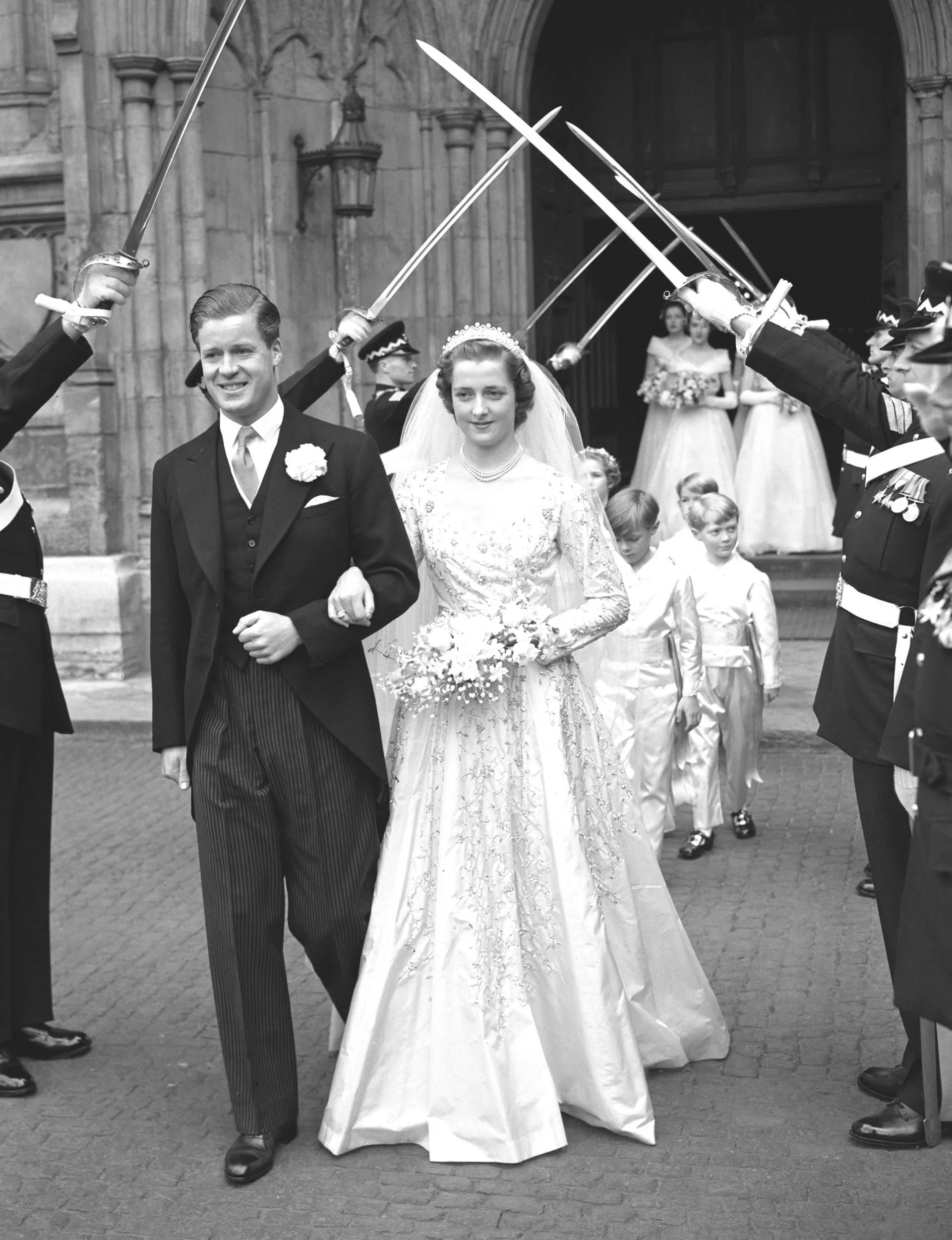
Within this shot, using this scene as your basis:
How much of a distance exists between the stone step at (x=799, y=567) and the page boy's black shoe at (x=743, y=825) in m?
5.63

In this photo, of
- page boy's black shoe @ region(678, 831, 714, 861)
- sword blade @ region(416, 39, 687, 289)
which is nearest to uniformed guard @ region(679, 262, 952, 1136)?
sword blade @ region(416, 39, 687, 289)

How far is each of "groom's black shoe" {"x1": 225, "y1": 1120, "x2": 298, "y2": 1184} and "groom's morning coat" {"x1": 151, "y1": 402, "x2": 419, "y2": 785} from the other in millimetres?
928

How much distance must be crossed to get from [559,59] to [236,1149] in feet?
39.5

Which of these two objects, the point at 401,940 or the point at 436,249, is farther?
the point at 436,249

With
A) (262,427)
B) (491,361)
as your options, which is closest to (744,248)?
(491,361)

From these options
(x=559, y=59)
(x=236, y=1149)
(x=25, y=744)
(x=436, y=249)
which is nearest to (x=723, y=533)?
(x=25, y=744)

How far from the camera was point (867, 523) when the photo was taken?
172 inches

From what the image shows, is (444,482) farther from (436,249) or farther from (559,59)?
(559,59)

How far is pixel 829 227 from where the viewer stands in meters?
18.4

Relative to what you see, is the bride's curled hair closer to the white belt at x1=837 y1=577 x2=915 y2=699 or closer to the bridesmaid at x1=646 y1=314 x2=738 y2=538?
the white belt at x1=837 y1=577 x2=915 y2=699

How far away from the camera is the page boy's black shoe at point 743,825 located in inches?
294

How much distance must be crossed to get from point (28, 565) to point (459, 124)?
788 cm

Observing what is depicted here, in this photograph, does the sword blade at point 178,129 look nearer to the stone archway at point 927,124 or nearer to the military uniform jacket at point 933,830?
the military uniform jacket at point 933,830

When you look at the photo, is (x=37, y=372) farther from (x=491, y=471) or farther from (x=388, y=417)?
(x=388, y=417)
